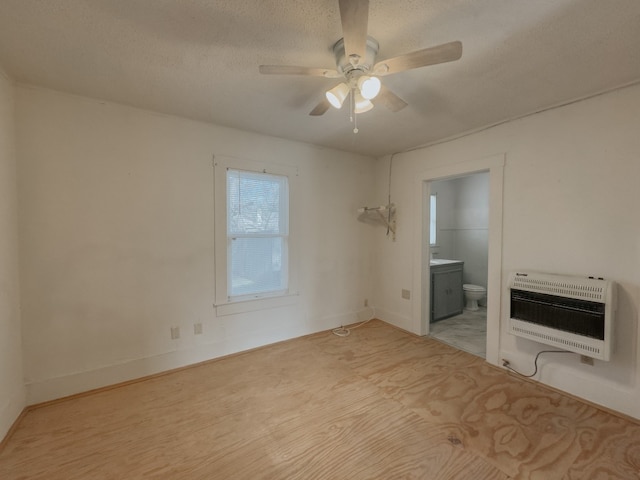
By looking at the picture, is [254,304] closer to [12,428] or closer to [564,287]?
[12,428]

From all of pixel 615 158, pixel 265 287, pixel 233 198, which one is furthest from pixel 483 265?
pixel 233 198

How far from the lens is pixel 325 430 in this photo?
6.24ft

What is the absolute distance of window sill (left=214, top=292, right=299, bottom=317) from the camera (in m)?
2.98

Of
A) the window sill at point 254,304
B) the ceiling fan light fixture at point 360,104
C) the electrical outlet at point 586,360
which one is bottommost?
the electrical outlet at point 586,360

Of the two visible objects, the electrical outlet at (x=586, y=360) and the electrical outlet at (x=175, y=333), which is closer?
the electrical outlet at (x=586, y=360)

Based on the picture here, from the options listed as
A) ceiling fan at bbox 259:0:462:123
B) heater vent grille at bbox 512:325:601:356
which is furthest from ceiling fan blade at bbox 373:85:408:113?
heater vent grille at bbox 512:325:601:356

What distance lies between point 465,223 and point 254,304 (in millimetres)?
4124

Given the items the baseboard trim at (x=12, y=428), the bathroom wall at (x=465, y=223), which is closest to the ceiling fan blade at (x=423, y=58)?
the baseboard trim at (x=12, y=428)

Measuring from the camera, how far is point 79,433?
6.14 feet

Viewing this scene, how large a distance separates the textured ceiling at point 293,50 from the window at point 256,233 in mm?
820

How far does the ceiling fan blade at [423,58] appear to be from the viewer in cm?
129

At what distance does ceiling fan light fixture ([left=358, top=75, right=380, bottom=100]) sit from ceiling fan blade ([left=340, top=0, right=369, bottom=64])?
0.38ft

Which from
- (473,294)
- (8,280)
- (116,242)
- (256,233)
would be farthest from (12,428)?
(473,294)

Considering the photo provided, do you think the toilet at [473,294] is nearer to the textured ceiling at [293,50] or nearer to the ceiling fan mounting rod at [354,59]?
the textured ceiling at [293,50]
